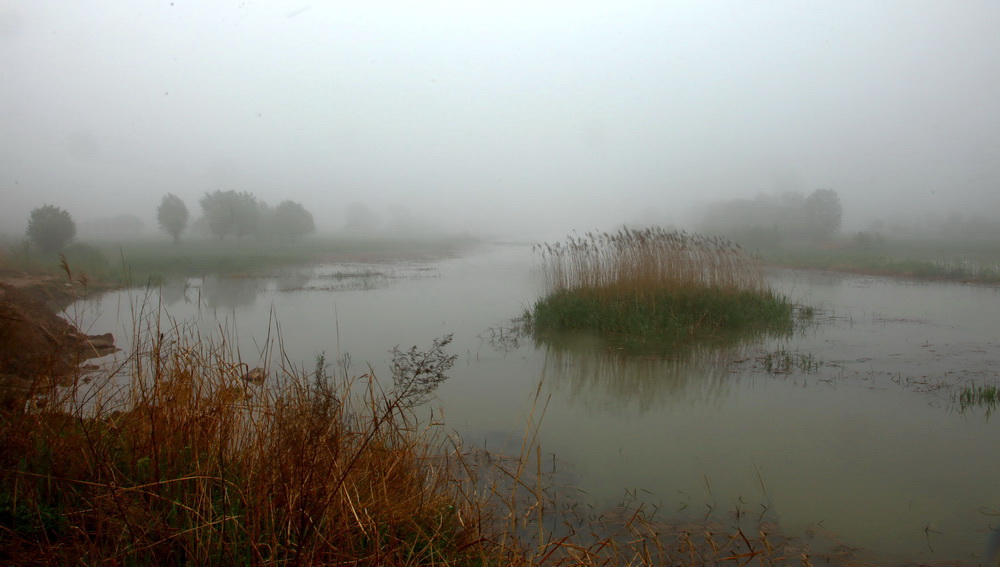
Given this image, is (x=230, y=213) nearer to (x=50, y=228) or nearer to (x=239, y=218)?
(x=239, y=218)

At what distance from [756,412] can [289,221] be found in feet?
130

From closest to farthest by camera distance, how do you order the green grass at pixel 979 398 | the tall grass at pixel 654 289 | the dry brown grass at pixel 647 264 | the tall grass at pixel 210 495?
the tall grass at pixel 210 495 → the green grass at pixel 979 398 → the tall grass at pixel 654 289 → the dry brown grass at pixel 647 264

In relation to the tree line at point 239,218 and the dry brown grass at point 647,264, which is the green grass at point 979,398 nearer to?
the dry brown grass at point 647,264

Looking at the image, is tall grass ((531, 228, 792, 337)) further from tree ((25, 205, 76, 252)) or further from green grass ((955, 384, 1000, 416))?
tree ((25, 205, 76, 252))

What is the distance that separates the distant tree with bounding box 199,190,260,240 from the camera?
31594 mm

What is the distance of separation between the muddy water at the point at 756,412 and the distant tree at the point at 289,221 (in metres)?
31.5

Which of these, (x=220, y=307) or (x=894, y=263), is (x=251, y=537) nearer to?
(x=220, y=307)

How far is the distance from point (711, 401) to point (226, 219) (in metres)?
31.6

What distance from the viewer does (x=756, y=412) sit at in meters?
4.88

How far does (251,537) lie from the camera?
1.85 meters

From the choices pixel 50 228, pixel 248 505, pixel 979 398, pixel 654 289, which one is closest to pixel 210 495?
pixel 248 505

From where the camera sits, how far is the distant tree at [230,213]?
1244 inches

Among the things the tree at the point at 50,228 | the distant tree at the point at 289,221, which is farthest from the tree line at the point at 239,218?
the tree at the point at 50,228

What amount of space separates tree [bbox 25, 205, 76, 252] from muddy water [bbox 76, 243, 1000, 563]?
4.36m
